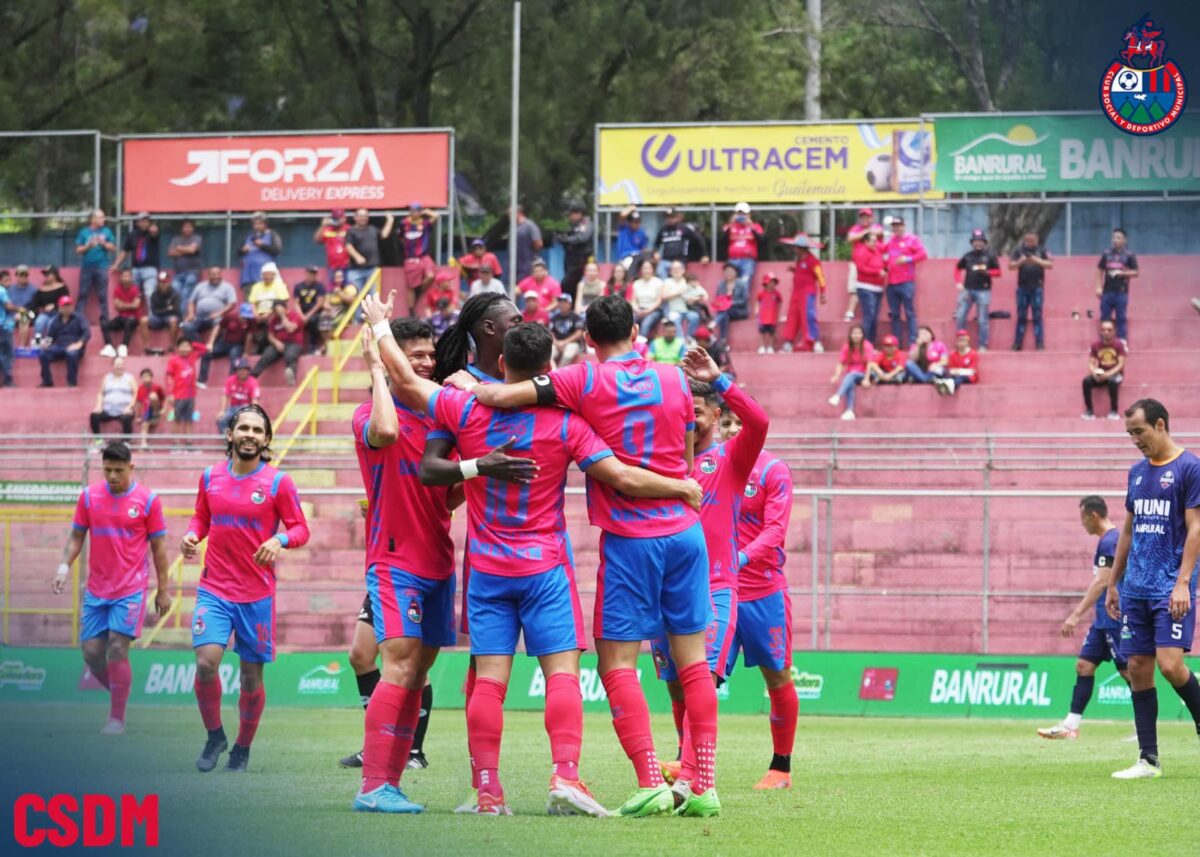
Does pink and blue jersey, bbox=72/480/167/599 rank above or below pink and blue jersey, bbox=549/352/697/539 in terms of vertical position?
below

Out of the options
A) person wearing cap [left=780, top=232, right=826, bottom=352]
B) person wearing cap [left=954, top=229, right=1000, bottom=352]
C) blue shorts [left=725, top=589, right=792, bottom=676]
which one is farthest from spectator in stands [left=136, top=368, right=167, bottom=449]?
blue shorts [left=725, top=589, right=792, bottom=676]

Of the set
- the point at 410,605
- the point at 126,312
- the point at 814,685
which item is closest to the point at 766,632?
the point at 410,605

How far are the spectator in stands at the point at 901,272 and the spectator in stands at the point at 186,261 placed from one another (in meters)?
12.4

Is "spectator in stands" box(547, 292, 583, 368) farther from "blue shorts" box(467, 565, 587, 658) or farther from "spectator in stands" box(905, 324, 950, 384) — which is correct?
"blue shorts" box(467, 565, 587, 658)

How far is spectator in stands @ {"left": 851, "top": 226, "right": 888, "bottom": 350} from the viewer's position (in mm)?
27406

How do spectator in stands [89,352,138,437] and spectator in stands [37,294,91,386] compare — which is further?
spectator in stands [37,294,91,386]

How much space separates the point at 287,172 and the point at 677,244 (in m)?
7.71

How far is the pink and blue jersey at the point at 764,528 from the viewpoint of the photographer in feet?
33.8

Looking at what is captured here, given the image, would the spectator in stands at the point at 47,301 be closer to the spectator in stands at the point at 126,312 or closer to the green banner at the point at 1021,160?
the spectator in stands at the point at 126,312

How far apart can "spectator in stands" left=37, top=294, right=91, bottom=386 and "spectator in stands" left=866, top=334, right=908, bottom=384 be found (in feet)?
44.8

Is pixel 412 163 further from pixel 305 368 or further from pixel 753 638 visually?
pixel 753 638

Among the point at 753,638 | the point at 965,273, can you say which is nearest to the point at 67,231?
the point at 965,273

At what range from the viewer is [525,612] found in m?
7.89

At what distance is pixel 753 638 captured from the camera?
33.7 feet
